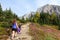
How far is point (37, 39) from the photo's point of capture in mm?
24812

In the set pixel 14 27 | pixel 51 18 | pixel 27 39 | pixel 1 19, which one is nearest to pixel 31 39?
pixel 27 39

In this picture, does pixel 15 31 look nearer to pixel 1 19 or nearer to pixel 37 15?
pixel 1 19

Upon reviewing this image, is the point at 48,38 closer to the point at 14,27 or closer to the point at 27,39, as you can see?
the point at 27,39

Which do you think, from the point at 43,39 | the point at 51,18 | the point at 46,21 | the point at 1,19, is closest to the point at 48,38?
the point at 43,39

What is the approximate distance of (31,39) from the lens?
82.3ft

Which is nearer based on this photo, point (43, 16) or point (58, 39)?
point (58, 39)

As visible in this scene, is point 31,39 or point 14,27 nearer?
point 14,27

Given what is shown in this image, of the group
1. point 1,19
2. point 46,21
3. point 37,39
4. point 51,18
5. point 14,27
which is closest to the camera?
point 14,27

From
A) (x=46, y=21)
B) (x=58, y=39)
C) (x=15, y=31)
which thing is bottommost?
(x=46, y=21)

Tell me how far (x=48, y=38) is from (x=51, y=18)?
118 m

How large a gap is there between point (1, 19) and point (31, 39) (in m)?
64.4

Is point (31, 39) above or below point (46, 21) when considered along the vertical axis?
above

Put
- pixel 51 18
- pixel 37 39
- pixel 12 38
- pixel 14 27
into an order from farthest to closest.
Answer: pixel 51 18
pixel 37 39
pixel 12 38
pixel 14 27

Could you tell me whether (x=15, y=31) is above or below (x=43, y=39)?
above
